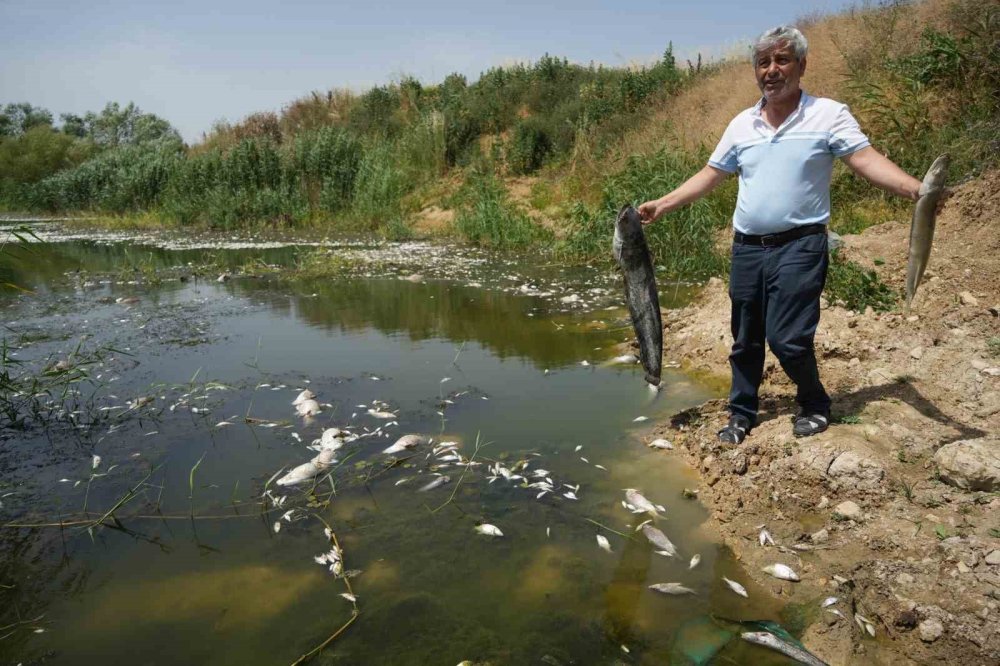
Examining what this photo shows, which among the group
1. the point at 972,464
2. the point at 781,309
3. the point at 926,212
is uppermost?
the point at 926,212

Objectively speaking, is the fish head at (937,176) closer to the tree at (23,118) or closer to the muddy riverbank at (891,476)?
the muddy riverbank at (891,476)

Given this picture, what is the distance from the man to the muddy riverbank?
1.30 feet

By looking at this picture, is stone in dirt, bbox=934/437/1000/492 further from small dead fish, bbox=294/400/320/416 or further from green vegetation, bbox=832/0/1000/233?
green vegetation, bbox=832/0/1000/233

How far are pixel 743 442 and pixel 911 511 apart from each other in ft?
3.49

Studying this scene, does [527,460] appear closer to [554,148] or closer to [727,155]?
[727,155]

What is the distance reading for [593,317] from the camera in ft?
26.4

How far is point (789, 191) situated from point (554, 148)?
1893 centimetres

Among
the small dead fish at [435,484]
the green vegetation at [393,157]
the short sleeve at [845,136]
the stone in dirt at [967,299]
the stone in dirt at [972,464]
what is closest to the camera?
the stone in dirt at [972,464]

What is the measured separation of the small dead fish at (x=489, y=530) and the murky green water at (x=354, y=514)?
0.20ft

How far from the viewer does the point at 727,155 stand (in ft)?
12.5

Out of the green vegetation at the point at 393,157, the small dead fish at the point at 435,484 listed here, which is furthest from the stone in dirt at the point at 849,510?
the green vegetation at the point at 393,157

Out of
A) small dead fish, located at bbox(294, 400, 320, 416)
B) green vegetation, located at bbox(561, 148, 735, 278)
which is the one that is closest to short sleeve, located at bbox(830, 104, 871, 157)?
small dead fish, located at bbox(294, 400, 320, 416)

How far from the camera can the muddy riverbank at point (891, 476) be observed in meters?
2.56

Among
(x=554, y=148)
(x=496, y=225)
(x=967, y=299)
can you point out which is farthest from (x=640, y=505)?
(x=554, y=148)
